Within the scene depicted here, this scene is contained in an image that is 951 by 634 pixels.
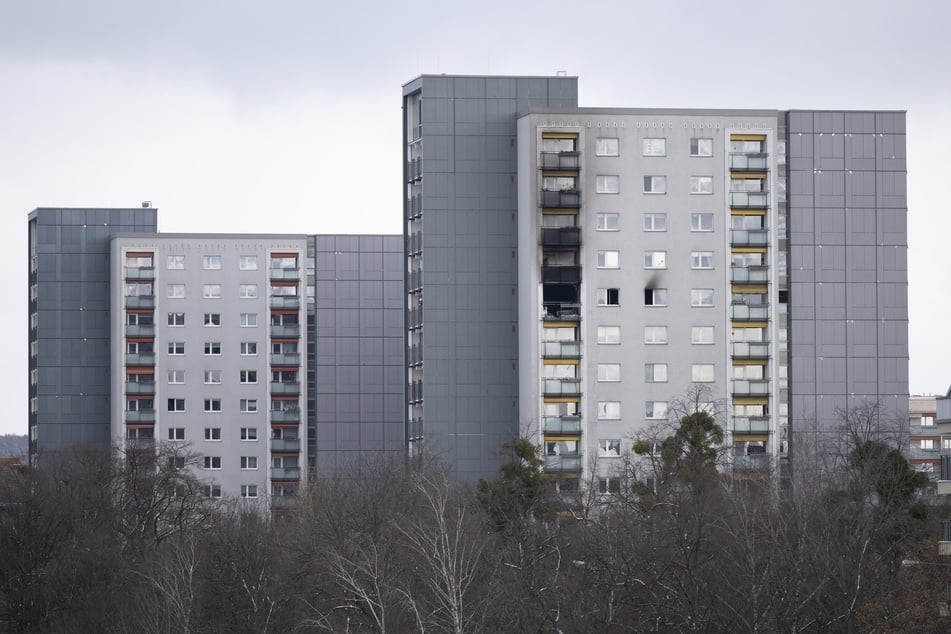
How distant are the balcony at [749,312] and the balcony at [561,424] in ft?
44.5

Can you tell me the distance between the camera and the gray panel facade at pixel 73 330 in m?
172

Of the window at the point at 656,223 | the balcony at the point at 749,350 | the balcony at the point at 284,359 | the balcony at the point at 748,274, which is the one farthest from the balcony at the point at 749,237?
the balcony at the point at 284,359

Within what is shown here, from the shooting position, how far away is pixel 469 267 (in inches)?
5359

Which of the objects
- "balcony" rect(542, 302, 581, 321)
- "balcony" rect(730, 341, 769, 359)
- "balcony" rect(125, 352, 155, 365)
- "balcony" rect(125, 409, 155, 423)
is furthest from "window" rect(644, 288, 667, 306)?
"balcony" rect(125, 409, 155, 423)

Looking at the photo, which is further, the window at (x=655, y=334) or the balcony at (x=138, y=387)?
the balcony at (x=138, y=387)

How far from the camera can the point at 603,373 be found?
136 m

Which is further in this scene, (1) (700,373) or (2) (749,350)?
(2) (749,350)

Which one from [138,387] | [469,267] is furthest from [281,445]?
[469,267]

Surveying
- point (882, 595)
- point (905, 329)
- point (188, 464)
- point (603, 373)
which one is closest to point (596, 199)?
point (603, 373)

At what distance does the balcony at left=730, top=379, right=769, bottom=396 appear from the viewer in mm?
137250

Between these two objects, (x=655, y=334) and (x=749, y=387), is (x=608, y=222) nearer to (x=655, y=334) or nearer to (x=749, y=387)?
(x=655, y=334)

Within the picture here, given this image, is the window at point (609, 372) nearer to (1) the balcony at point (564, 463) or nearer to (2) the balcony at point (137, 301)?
(1) the balcony at point (564, 463)

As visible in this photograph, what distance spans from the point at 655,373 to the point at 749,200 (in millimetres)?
13820

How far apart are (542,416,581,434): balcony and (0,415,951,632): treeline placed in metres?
5.38
